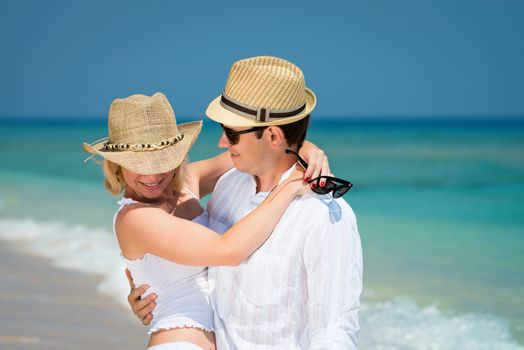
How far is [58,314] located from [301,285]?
4034 mm

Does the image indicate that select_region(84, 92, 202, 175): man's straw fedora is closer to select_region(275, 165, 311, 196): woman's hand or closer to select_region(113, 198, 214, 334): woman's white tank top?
select_region(113, 198, 214, 334): woman's white tank top

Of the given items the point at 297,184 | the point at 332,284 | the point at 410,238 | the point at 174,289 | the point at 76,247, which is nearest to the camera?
the point at 332,284

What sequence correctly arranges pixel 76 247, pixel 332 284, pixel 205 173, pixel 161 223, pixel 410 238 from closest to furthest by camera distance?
pixel 332 284 → pixel 161 223 → pixel 205 173 → pixel 76 247 → pixel 410 238

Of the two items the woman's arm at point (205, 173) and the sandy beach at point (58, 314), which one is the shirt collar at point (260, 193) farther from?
the sandy beach at point (58, 314)

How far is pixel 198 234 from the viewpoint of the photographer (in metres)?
2.74

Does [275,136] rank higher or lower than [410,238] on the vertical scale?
higher

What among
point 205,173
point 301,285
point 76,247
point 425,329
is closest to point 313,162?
point 301,285

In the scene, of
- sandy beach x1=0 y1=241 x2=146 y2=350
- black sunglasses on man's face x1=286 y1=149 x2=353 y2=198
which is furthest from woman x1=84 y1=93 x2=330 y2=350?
sandy beach x1=0 y1=241 x2=146 y2=350

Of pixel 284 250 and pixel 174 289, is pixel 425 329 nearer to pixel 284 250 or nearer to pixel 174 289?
pixel 174 289

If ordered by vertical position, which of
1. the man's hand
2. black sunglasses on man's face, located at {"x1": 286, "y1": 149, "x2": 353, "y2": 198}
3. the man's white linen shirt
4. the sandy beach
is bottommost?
the sandy beach

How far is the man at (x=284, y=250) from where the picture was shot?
250cm

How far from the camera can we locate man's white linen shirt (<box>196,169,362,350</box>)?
2.50 m

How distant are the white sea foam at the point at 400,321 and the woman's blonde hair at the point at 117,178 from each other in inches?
117

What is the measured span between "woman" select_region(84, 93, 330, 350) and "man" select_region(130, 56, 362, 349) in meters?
0.11
